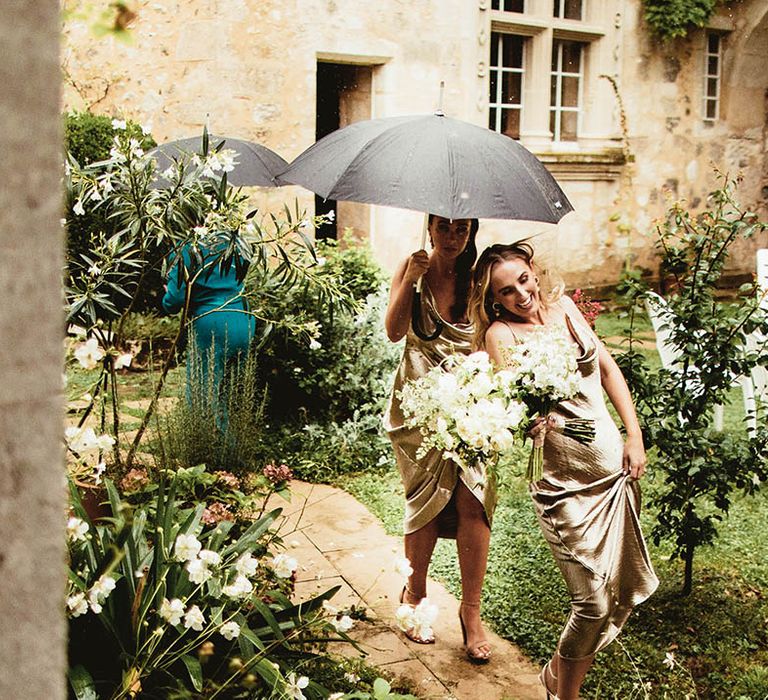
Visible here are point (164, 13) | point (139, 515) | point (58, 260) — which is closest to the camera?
point (58, 260)

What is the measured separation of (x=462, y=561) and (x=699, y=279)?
153 centimetres

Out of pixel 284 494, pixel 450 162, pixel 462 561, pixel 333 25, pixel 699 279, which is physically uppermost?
pixel 333 25

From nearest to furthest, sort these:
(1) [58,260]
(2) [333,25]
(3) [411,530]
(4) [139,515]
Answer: (1) [58,260] < (4) [139,515] < (3) [411,530] < (2) [333,25]

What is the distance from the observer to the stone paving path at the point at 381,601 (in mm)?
3473

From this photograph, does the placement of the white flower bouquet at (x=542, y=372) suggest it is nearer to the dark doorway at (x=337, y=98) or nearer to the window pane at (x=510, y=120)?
the dark doorway at (x=337, y=98)

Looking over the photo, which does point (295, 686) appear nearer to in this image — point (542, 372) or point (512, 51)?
point (542, 372)

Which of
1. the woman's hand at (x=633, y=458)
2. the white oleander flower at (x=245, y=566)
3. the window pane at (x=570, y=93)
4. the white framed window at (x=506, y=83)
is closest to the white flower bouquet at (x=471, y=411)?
the woman's hand at (x=633, y=458)

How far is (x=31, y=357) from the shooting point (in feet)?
2.68

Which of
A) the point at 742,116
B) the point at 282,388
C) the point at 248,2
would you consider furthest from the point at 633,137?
the point at 282,388

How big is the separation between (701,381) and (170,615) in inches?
97.4

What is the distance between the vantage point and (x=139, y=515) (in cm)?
309

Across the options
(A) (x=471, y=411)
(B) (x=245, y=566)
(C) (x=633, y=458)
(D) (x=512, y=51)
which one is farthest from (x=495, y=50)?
(B) (x=245, y=566)

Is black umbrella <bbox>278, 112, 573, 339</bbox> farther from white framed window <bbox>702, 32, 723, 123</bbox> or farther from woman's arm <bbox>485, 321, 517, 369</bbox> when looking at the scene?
white framed window <bbox>702, 32, 723, 123</bbox>

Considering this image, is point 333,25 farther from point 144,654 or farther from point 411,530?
point 144,654
